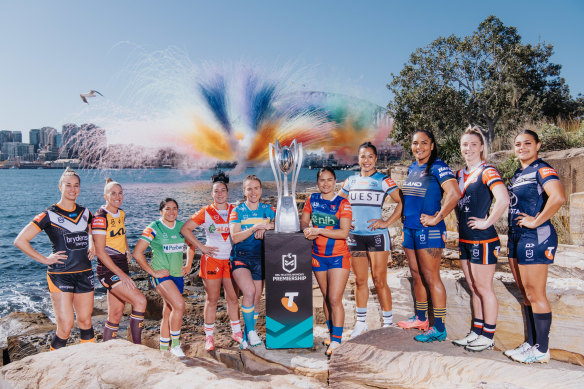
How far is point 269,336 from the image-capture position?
4.55 meters

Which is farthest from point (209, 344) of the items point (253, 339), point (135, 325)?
point (135, 325)

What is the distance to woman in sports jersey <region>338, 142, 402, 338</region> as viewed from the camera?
4.65 m

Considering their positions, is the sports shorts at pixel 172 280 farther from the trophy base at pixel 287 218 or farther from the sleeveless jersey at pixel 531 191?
the sleeveless jersey at pixel 531 191

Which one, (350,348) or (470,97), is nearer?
(350,348)

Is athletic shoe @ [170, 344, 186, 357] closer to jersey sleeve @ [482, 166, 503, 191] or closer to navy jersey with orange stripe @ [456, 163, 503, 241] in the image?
navy jersey with orange stripe @ [456, 163, 503, 241]

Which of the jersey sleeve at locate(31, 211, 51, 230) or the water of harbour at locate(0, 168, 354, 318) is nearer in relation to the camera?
the jersey sleeve at locate(31, 211, 51, 230)

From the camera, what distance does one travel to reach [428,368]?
3889 mm

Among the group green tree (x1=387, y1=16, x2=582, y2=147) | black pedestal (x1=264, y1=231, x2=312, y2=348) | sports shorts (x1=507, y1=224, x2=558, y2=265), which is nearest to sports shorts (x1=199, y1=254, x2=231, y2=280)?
black pedestal (x1=264, y1=231, x2=312, y2=348)

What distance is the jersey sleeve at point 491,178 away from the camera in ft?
13.2

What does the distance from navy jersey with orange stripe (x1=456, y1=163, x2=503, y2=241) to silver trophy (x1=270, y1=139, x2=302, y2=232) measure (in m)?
1.74

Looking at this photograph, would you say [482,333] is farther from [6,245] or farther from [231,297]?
[6,245]

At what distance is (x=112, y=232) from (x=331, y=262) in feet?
8.07

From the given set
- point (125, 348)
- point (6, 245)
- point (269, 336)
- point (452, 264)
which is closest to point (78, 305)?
point (125, 348)

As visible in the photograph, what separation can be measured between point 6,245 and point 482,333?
36.8 metres
